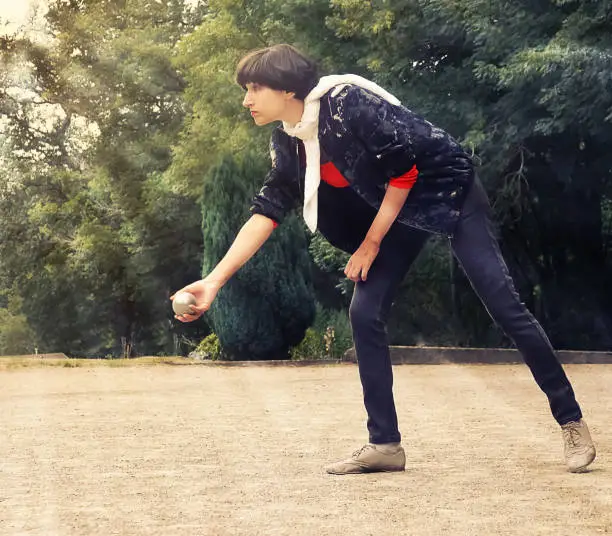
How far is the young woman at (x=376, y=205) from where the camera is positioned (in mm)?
5328

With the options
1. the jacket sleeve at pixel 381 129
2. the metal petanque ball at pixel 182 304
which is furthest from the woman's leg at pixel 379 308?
the metal petanque ball at pixel 182 304

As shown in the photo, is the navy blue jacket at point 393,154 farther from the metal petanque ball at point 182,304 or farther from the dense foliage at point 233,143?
the dense foliage at point 233,143

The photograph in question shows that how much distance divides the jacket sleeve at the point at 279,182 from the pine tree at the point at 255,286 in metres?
10.2

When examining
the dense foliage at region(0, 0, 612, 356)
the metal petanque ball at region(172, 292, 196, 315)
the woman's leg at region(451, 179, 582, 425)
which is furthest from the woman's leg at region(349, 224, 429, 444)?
the dense foliage at region(0, 0, 612, 356)

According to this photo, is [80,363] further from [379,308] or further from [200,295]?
[200,295]

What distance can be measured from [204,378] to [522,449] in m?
6.86

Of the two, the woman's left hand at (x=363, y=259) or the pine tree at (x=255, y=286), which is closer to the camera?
the woman's left hand at (x=363, y=259)

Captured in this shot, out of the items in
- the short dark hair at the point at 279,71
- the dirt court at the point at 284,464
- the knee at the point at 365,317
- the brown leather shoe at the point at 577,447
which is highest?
the short dark hair at the point at 279,71

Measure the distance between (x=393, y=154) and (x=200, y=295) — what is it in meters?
1.03

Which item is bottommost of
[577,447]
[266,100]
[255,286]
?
[255,286]

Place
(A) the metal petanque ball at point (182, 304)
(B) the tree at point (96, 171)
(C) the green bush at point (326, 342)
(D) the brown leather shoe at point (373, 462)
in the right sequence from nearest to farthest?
(A) the metal petanque ball at point (182, 304) → (D) the brown leather shoe at point (373, 462) → (C) the green bush at point (326, 342) → (B) the tree at point (96, 171)

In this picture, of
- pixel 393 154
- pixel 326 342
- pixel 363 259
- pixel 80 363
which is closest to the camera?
pixel 393 154

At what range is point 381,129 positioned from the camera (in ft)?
17.4

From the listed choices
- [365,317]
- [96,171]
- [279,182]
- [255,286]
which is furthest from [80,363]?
[96,171]
